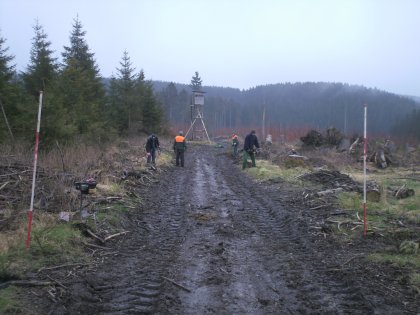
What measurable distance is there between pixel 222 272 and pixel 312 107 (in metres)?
143

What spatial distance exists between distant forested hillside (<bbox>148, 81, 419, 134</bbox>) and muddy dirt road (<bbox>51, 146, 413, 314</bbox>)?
3103 inches

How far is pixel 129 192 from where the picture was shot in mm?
8859

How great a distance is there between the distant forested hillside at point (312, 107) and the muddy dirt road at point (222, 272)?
78812 mm

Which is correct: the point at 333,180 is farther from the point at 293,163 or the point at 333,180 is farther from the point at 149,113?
the point at 149,113

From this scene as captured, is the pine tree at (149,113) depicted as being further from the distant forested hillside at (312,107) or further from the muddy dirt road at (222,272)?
the distant forested hillside at (312,107)

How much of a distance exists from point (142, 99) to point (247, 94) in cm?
15778

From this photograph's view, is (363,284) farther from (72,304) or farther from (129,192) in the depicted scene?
(129,192)

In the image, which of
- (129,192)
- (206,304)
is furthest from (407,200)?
(129,192)

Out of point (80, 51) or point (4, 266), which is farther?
point (80, 51)

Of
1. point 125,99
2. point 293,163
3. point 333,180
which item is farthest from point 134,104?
point 333,180

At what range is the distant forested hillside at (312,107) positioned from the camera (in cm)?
10426

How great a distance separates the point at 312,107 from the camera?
135875 millimetres

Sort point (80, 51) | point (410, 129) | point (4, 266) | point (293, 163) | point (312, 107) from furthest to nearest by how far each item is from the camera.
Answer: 1. point (312, 107)
2. point (410, 129)
3. point (80, 51)
4. point (293, 163)
5. point (4, 266)

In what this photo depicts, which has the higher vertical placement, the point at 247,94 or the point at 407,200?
the point at 247,94
